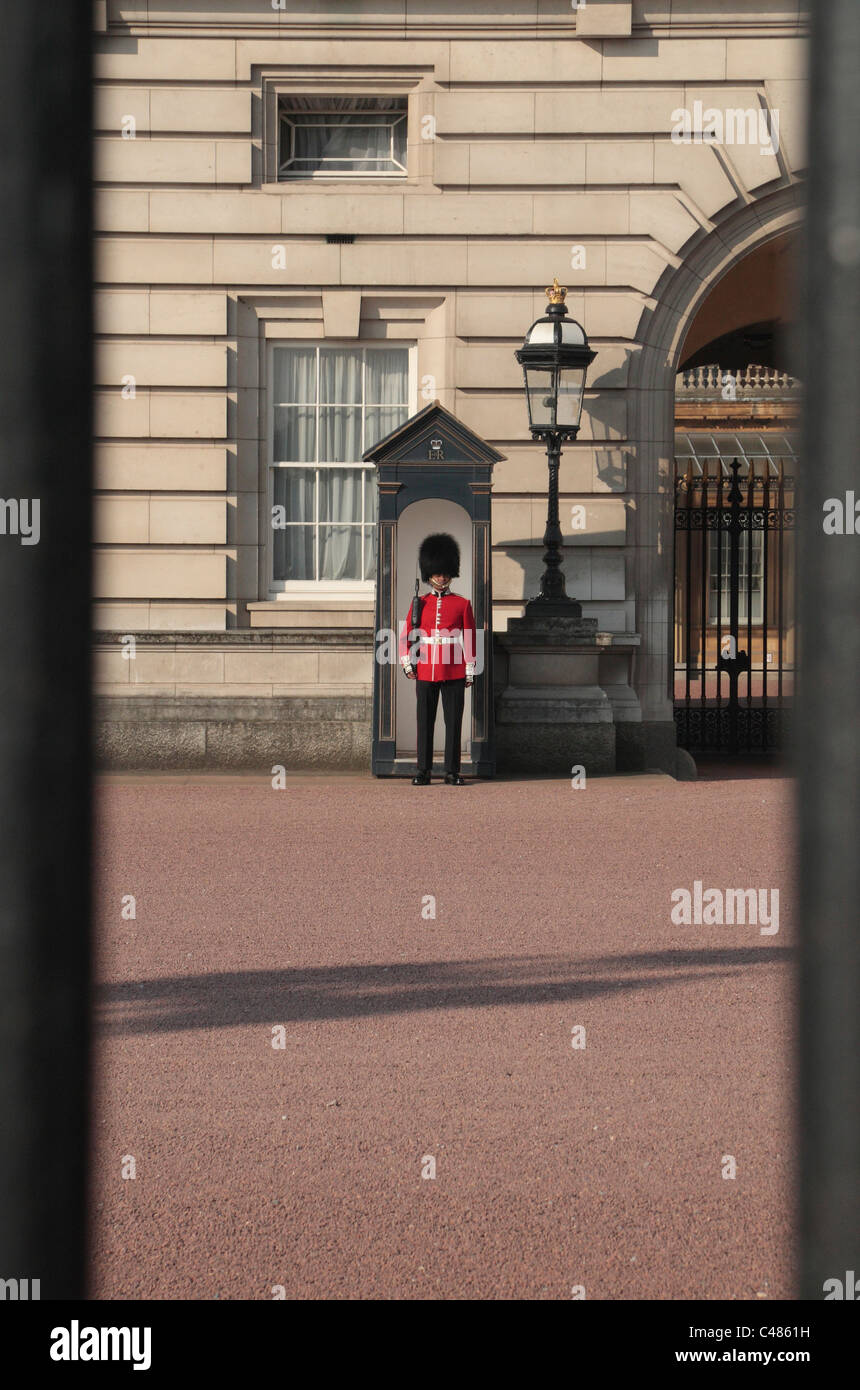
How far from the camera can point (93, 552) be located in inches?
33.0

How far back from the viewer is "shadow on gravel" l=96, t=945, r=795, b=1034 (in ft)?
18.1

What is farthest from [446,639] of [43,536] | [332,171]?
[43,536]

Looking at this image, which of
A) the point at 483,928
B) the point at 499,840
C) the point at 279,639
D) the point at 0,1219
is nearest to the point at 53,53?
the point at 0,1219

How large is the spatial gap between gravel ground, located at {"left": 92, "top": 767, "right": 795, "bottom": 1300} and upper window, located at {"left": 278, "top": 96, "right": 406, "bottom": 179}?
7.59 metres

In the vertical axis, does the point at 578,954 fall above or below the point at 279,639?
below

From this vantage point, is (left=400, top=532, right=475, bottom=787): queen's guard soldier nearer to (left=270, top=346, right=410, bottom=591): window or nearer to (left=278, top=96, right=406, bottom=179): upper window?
(left=270, top=346, right=410, bottom=591): window

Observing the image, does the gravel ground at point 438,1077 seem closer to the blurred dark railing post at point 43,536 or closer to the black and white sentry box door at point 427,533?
the blurred dark railing post at point 43,536

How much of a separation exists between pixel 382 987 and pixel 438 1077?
1174 millimetres

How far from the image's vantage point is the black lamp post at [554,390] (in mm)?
13148

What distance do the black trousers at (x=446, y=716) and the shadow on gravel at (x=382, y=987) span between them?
19.1ft

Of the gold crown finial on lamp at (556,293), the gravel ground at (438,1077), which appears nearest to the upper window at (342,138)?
the gold crown finial on lamp at (556,293)
